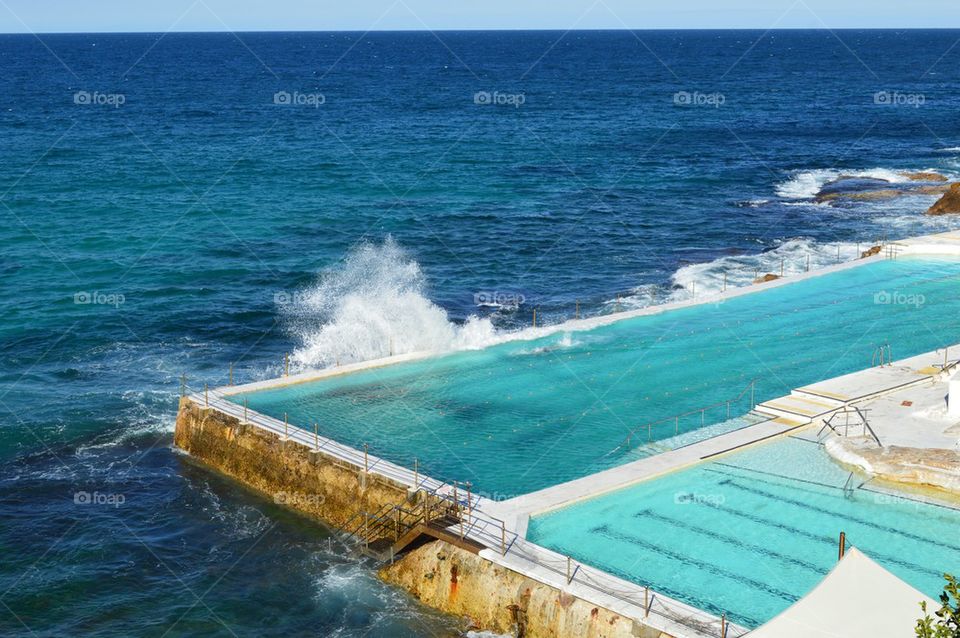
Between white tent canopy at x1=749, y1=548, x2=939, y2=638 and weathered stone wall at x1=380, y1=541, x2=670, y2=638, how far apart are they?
2.68m

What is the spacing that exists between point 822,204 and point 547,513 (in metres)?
46.5

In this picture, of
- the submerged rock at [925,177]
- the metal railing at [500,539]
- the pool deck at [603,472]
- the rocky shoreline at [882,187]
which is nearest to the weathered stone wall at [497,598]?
the pool deck at [603,472]

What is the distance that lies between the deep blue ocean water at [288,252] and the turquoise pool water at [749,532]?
3.62 meters

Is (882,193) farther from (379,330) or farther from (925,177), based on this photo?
(379,330)

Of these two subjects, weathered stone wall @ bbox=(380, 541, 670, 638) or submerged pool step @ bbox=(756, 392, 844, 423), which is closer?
weathered stone wall @ bbox=(380, 541, 670, 638)

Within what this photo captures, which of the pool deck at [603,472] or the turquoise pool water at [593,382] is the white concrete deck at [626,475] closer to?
the pool deck at [603,472]

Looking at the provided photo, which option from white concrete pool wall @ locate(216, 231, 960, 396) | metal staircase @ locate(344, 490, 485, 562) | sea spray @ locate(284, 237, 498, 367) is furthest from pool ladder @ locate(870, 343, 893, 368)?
metal staircase @ locate(344, 490, 485, 562)

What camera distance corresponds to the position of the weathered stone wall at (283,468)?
23.5 meters

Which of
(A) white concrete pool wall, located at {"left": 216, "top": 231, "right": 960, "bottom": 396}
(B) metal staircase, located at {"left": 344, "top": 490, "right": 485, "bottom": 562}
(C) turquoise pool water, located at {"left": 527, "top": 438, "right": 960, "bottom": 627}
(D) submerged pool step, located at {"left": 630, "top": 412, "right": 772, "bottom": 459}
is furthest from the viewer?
(A) white concrete pool wall, located at {"left": 216, "top": 231, "right": 960, "bottom": 396}

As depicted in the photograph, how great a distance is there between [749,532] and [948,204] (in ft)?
138

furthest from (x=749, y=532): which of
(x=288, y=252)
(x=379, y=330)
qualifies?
(x=288, y=252)

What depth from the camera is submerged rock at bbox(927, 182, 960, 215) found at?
2254 inches

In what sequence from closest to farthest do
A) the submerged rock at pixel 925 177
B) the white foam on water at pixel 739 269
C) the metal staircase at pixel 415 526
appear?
the metal staircase at pixel 415 526, the white foam on water at pixel 739 269, the submerged rock at pixel 925 177

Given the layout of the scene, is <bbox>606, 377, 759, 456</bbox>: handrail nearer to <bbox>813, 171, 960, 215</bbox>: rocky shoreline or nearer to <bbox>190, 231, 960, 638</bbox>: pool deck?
<bbox>190, 231, 960, 638</bbox>: pool deck
